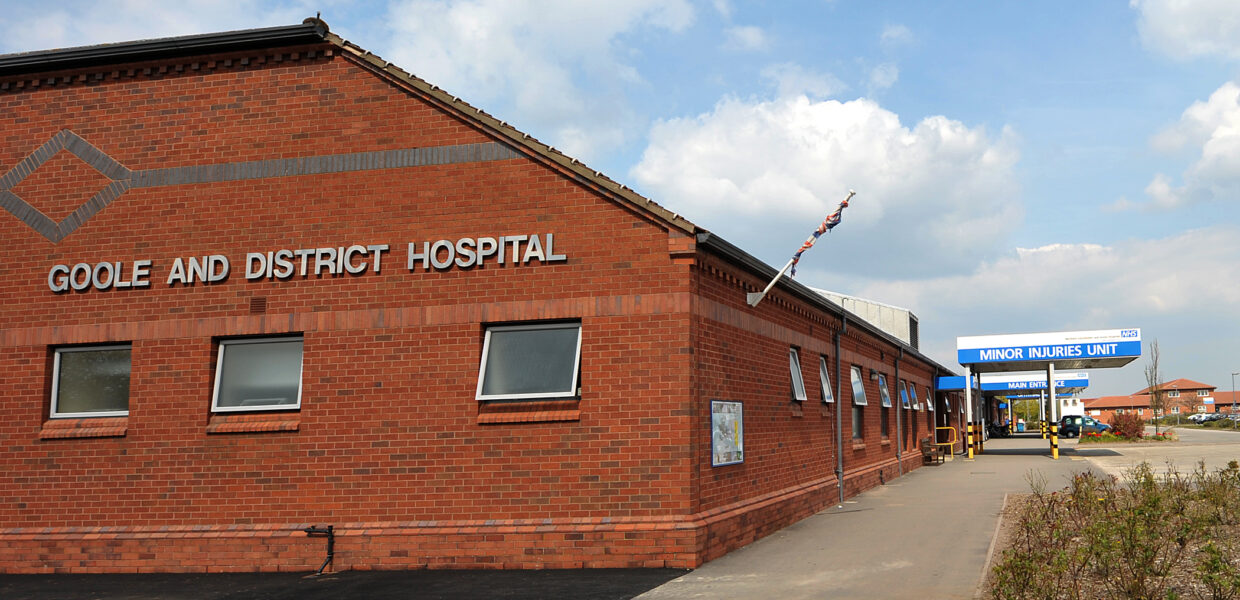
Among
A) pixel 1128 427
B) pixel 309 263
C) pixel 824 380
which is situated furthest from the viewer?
pixel 1128 427

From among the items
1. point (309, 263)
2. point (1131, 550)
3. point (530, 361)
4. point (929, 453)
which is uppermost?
point (309, 263)

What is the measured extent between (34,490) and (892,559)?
11.4 metres

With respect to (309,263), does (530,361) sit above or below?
below

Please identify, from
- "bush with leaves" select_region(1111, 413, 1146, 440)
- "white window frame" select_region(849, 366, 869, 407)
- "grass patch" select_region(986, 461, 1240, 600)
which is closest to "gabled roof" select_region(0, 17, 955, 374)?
"grass patch" select_region(986, 461, 1240, 600)

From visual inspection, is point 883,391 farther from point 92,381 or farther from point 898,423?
point 92,381

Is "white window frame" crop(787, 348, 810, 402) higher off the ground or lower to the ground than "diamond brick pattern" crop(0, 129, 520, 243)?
lower

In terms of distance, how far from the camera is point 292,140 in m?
13.4

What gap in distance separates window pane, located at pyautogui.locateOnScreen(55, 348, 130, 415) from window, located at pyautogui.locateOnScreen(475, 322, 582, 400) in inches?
209

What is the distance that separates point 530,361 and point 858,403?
453 inches

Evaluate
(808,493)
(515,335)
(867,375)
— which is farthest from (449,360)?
(867,375)

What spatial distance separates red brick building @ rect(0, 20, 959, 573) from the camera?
1195 centimetres

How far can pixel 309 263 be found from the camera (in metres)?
13.1

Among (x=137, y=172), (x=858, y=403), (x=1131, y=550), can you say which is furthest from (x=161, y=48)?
(x=858, y=403)

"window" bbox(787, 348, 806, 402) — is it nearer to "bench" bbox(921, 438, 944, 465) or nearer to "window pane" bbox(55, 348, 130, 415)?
"window pane" bbox(55, 348, 130, 415)
